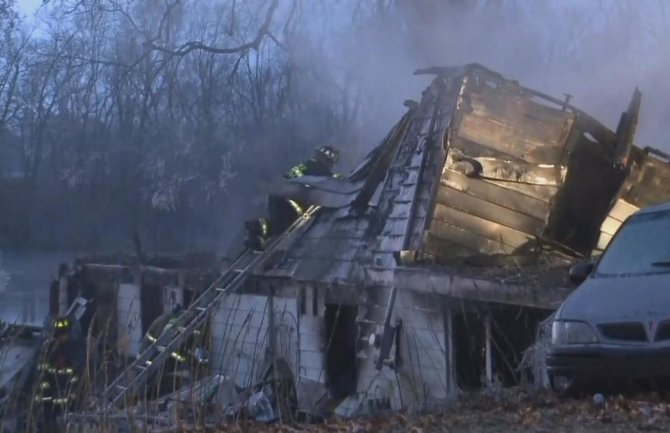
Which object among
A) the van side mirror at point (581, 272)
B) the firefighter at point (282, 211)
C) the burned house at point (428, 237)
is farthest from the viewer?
the firefighter at point (282, 211)

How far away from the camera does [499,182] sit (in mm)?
13055

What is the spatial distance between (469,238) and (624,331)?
5.44 metres

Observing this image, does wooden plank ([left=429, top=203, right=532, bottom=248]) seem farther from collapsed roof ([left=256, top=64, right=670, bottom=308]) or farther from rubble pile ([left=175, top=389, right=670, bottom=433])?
rubble pile ([left=175, top=389, right=670, bottom=433])

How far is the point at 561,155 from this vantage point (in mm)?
13180

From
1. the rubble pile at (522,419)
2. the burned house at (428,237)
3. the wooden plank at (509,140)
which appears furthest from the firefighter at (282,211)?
the rubble pile at (522,419)

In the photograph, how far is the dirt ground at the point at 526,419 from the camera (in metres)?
6.64

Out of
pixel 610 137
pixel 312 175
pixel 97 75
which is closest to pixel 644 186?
pixel 610 137

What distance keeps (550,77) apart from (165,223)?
51.1 ft

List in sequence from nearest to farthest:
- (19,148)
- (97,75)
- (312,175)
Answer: (312,175)
(97,75)
(19,148)

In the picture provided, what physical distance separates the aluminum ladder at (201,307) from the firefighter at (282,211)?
186 mm

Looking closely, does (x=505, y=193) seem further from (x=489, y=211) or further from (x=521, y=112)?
(x=521, y=112)

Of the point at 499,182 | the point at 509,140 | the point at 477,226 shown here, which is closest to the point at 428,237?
the point at 477,226

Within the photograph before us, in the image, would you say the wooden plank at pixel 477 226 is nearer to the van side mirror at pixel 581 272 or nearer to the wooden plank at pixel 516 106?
the wooden plank at pixel 516 106

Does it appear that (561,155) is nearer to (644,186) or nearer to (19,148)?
(644,186)
